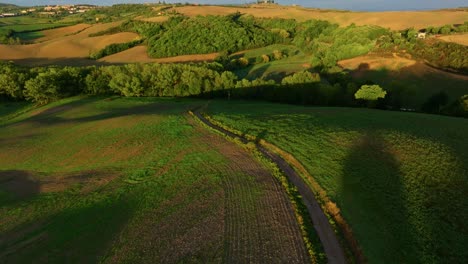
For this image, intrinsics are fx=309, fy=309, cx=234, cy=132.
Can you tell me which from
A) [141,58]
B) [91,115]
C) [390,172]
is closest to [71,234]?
[390,172]

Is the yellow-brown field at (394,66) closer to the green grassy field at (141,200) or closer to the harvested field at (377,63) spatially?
the harvested field at (377,63)

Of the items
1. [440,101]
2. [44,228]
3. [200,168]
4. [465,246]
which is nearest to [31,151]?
[44,228]

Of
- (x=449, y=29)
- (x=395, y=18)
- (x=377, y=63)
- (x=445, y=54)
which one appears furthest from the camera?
(x=395, y=18)

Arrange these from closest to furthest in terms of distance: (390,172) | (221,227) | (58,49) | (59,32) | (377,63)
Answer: (221,227)
(390,172)
(377,63)
(58,49)
(59,32)

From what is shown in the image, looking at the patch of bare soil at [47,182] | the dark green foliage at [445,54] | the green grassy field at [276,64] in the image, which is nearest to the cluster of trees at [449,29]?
the dark green foliage at [445,54]

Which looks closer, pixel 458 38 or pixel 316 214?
pixel 316 214

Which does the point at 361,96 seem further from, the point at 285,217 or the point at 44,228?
the point at 44,228

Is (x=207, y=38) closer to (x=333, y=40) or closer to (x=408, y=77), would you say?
(x=333, y=40)
